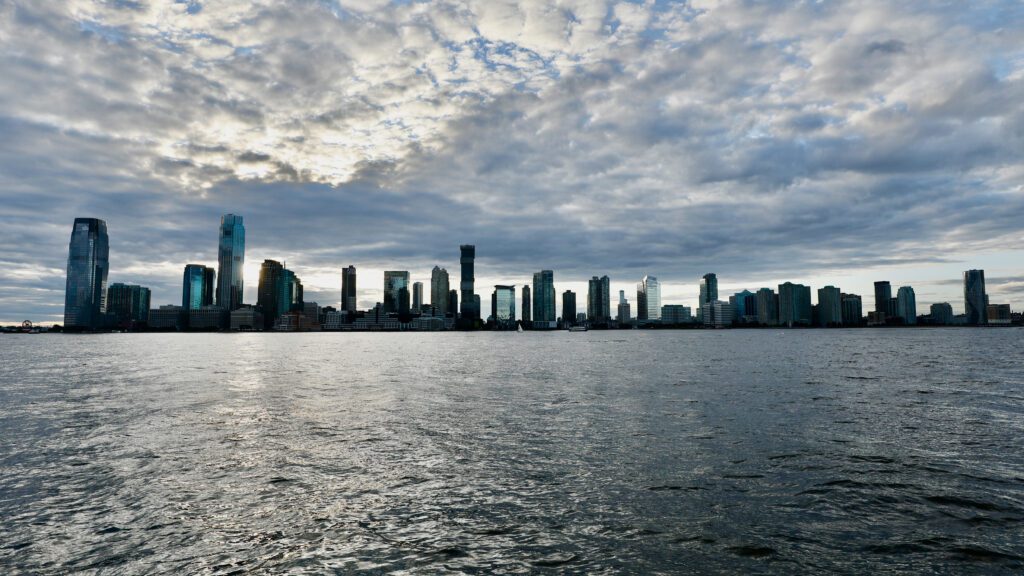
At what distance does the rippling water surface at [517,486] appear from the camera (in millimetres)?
15602

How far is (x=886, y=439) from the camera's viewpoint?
30766 mm

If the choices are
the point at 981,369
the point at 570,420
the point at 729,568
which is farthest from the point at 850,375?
the point at 729,568

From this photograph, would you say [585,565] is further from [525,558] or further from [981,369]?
[981,369]

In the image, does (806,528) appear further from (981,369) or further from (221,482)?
(981,369)

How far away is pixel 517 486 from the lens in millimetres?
22047

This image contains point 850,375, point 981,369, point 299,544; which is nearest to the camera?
point 299,544

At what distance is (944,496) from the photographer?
2072 centimetres

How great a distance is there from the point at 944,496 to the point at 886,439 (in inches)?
434

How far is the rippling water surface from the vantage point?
15602 mm

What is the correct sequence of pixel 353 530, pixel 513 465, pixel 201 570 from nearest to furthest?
pixel 201 570 < pixel 353 530 < pixel 513 465

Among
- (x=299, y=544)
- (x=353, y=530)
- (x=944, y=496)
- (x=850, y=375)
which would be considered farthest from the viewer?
(x=850, y=375)

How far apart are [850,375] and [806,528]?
201 ft

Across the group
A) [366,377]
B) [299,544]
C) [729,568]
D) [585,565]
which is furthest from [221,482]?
[366,377]

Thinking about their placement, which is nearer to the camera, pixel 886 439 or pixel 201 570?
pixel 201 570
